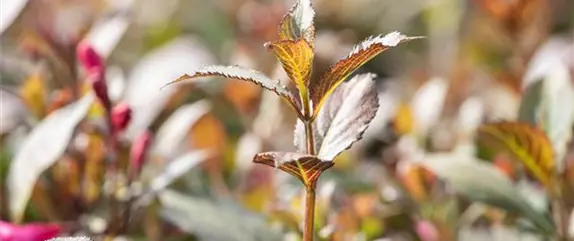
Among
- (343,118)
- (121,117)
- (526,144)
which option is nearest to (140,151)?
(121,117)

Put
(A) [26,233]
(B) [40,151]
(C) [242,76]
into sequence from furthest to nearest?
(B) [40,151]
(A) [26,233]
(C) [242,76]

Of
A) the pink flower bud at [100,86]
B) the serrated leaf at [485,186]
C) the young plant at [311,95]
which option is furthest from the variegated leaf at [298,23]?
the serrated leaf at [485,186]

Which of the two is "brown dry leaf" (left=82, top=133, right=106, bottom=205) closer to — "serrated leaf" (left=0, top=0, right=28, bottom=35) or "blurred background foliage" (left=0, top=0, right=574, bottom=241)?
"blurred background foliage" (left=0, top=0, right=574, bottom=241)

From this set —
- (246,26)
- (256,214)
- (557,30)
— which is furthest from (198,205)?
(557,30)

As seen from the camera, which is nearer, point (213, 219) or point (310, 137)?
point (310, 137)

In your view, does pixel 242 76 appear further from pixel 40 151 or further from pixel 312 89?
pixel 40 151

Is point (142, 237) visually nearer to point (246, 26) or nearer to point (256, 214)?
point (256, 214)

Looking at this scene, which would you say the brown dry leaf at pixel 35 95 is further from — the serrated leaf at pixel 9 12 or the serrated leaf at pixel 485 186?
the serrated leaf at pixel 485 186
